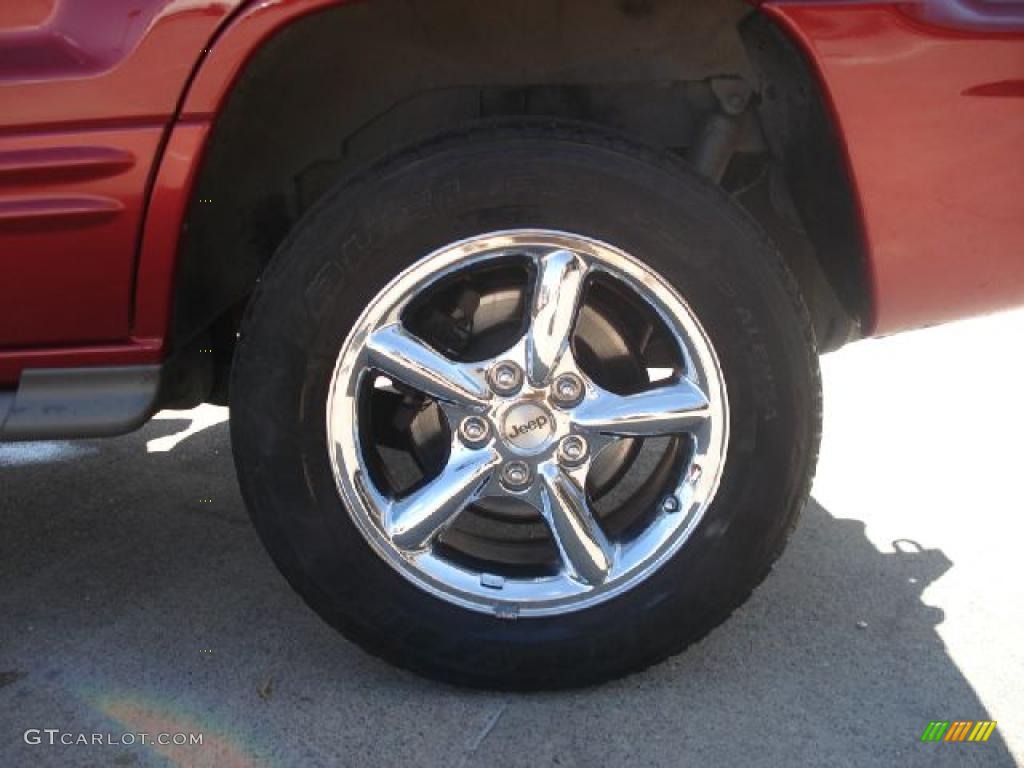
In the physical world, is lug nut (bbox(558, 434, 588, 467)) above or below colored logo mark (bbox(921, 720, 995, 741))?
above

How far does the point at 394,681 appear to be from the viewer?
234 centimetres

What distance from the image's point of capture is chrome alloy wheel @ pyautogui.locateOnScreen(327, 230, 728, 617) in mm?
2172

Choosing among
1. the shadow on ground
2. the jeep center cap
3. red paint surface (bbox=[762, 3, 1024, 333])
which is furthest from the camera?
the jeep center cap

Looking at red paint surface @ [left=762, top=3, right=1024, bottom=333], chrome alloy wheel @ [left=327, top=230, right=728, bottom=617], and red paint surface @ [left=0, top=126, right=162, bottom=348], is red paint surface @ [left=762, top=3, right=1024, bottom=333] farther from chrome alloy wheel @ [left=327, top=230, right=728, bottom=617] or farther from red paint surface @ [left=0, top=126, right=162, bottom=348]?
red paint surface @ [left=0, top=126, right=162, bottom=348]

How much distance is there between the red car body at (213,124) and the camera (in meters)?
2.00

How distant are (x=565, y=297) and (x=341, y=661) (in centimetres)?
89

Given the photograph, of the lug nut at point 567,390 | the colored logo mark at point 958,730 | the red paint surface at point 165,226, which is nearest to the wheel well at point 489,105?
the red paint surface at point 165,226

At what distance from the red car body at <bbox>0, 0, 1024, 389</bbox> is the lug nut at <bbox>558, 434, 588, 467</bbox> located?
60cm

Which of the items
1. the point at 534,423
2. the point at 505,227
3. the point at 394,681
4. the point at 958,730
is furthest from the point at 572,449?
the point at 958,730

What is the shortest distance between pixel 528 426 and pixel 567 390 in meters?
0.10

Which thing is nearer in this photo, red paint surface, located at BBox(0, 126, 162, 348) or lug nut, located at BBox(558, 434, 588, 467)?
red paint surface, located at BBox(0, 126, 162, 348)

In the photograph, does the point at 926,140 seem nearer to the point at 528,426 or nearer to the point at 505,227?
the point at 505,227

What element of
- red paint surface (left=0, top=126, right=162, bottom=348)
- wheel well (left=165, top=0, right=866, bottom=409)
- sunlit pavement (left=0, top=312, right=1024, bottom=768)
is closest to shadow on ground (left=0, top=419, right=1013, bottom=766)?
sunlit pavement (left=0, top=312, right=1024, bottom=768)

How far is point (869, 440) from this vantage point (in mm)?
3646
